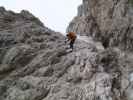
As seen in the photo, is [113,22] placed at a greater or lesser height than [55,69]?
greater

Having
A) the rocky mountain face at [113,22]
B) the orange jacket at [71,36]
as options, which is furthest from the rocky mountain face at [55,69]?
the rocky mountain face at [113,22]

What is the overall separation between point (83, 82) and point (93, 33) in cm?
1736

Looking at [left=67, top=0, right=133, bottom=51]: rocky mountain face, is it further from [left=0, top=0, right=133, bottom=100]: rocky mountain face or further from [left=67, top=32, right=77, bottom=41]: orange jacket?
[left=67, top=32, right=77, bottom=41]: orange jacket

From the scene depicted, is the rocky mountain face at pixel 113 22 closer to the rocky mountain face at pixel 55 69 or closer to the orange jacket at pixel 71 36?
the rocky mountain face at pixel 55 69

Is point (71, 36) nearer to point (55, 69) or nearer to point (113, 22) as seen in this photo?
point (55, 69)

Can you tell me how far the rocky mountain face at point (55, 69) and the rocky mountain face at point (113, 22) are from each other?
1.75 m

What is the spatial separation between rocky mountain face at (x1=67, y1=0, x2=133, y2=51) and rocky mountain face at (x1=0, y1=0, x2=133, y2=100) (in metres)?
1.75

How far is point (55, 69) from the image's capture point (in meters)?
16.1

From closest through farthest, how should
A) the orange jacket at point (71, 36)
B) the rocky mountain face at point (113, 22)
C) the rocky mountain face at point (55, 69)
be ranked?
the rocky mountain face at point (55, 69)
the orange jacket at point (71, 36)
the rocky mountain face at point (113, 22)

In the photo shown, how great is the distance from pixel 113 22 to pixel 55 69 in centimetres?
990

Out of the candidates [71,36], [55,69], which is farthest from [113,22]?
[55,69]

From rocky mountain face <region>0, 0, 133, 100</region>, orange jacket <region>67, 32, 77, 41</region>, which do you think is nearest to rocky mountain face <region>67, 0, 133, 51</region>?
rocky mountain face <region>0, 0, 133, 100</region>

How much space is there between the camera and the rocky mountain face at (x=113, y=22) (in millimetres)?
19764

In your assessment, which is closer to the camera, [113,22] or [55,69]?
[55,69]
